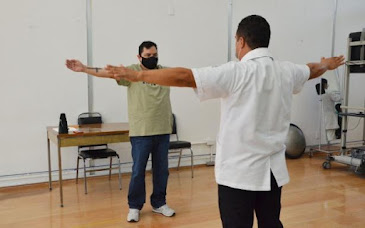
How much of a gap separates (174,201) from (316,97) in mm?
4070

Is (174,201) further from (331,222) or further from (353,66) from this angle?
(353,66)

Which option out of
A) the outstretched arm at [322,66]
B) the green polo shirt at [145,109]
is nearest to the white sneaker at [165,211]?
the green polo shirt at [145,109]

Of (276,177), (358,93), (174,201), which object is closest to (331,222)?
(174,201)

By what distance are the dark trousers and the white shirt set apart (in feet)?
0.15

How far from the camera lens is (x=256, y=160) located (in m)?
1.73

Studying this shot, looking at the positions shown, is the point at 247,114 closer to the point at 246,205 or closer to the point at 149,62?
the point at 246,205

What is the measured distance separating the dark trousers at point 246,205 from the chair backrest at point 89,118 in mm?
3287

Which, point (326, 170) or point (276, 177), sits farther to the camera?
point (326, 170)

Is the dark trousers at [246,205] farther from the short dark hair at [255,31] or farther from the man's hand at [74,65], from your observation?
the man's hand at [74,65]

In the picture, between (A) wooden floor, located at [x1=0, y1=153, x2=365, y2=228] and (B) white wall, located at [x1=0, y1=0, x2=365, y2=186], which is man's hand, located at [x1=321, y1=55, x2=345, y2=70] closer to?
(A) wooden floor, located at [x1=0, y1=153, x2=365, y2=228]

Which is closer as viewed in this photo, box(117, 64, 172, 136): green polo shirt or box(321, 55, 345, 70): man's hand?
box(321, 55, 345, 70): man's hand

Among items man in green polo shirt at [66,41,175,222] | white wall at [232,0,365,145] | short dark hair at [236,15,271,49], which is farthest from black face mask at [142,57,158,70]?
white wall at [232,0,365,145]

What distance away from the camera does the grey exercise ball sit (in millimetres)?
6139

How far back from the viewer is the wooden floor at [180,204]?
3467 mm
